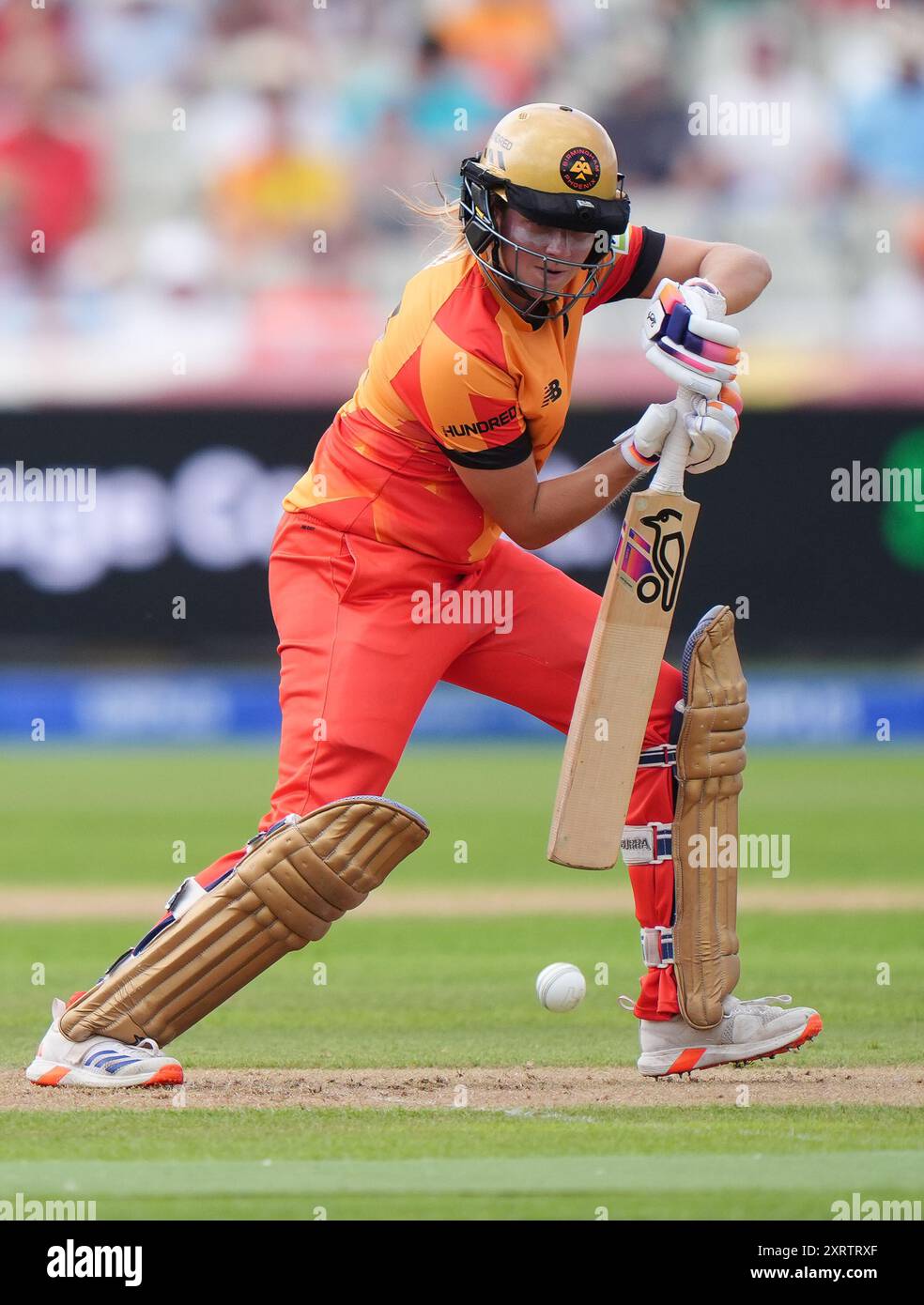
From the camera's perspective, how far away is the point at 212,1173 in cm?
298

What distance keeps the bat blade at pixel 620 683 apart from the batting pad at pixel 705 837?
11 cm

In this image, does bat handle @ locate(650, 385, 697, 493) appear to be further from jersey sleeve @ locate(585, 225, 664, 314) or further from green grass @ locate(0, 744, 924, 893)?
green grass @ locate(0, 744, 924, 893)

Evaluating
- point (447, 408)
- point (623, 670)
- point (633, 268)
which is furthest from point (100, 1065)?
point (633, 268)

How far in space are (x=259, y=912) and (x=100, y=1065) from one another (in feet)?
1.45

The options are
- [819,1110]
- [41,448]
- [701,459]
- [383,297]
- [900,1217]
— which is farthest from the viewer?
[383,297]

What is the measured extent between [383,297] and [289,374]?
4.14ft

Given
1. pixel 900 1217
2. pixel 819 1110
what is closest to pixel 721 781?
pixel 819 1110

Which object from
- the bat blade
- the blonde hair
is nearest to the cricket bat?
the bat blade

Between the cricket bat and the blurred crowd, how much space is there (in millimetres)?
8538

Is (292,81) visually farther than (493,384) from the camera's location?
Yes

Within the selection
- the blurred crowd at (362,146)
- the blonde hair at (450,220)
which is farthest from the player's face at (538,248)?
the blurred crowd at (362,146)

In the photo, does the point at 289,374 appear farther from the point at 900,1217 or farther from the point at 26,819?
the point at 900,1217

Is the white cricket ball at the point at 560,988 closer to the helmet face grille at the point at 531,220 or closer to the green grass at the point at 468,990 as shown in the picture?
the green grass at the point at 468,990

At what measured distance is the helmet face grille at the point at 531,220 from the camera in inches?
139
